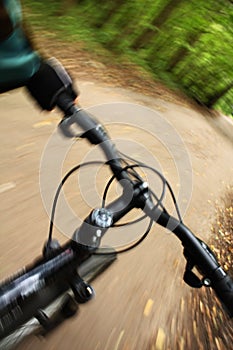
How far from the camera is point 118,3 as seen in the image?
802 centimetres

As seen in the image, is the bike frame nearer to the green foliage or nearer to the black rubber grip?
the black rubber grip

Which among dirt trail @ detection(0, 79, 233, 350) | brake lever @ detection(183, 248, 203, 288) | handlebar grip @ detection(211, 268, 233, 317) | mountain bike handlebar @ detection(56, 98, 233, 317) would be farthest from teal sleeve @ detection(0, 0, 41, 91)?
handlebar grip @ detection(211, 268, 233, 317)

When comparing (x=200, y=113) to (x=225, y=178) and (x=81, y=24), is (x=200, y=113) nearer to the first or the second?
(x=225, y=178)

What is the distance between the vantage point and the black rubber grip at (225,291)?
128cm

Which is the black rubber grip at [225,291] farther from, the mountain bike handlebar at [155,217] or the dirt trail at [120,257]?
the dirt trail at [120,257]

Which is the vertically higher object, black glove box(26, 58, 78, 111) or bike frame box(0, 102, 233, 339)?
black glove box(26, 58, 78, 111)

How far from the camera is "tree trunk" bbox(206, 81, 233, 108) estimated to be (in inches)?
445

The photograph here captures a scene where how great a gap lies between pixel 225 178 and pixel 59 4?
213 inches

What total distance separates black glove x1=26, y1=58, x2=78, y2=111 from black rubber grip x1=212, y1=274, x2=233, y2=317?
1026 millimetres

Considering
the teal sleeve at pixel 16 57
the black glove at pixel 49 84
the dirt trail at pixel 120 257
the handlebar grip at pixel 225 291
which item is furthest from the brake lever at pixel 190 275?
the teal sleeve at pixel 16 57

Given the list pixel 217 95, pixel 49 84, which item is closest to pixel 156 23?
pixel 217 95

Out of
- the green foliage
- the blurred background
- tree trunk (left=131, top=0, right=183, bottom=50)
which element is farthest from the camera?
tree trunk (left=131, top=0, right=183, bottom=50)

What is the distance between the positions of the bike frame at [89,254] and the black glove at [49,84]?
71 millimetres

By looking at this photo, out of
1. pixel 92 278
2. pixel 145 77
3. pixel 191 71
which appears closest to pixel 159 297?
pixel 92 278
